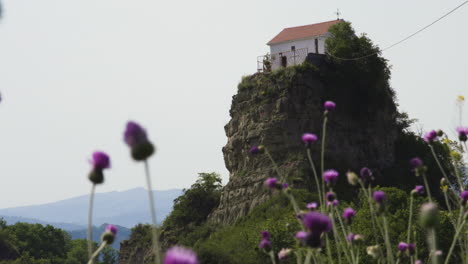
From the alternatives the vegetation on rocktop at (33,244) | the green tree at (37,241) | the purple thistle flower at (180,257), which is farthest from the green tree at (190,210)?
the purple thistle flower at (180,257)

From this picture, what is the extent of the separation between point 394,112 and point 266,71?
8.71 m

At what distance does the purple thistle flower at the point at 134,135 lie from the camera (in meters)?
2.67

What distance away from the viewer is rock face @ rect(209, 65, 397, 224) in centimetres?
3503

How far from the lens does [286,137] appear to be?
3519 cm

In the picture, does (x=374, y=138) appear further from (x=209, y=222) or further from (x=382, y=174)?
(x=209, y=222)

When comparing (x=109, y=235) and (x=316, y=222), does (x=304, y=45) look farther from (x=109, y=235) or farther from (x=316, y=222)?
(x=316, y=222)

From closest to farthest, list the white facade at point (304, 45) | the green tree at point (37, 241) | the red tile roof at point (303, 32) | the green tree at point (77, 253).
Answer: the white facade at point (304, 45)
the red tile roof at point (303, 32)
the green tree at point (37, 241)
the green tree at point (77, 253)

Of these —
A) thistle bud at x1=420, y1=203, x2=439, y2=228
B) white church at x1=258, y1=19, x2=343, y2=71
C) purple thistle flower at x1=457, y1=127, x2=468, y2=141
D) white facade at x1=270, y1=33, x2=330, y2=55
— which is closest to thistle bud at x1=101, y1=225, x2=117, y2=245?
thistle bud at x1=420, y1=203, x2=439, y2=228

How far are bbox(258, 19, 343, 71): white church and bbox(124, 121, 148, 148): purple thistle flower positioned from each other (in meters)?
35.3

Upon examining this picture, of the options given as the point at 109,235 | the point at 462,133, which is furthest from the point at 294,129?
the point at 109,235

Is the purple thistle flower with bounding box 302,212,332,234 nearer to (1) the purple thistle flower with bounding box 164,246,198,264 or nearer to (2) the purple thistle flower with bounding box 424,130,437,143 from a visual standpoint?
(1) the purple thistle flower with bounding box 164,246,198,264

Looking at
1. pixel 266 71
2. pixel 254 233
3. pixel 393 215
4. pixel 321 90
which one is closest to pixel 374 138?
pixel 321 90

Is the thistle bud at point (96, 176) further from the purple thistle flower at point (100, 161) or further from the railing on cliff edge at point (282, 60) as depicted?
the railing on cliff edge at point (282, 60)

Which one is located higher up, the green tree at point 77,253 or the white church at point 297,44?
the white church at point 297,44
